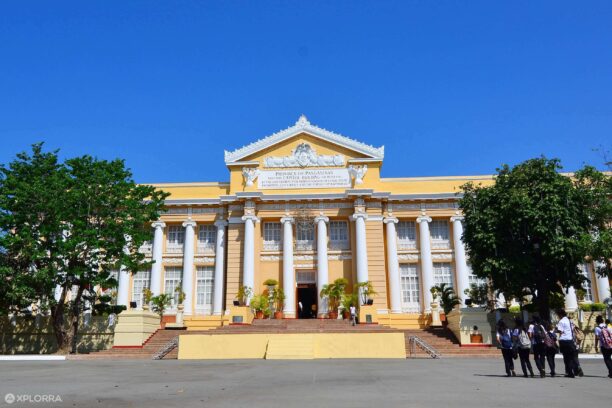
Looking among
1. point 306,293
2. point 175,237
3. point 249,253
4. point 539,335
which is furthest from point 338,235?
point 539,335

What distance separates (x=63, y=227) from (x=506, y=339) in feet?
65.2

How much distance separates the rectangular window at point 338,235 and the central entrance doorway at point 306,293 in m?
2.32

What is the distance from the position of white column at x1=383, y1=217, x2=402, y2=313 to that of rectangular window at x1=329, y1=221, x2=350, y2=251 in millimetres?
2731

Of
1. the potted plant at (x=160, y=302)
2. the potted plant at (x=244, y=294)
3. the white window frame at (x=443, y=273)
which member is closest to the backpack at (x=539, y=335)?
the potted plant at (x=244, y=294)

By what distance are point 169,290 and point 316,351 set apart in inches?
658

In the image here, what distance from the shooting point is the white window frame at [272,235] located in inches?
1282

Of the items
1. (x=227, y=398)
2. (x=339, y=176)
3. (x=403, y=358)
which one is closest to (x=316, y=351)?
(x=403, y=358)

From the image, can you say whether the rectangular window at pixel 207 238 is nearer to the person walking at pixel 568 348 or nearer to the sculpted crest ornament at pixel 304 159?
the sculpted crest ornament at pixel 304 159

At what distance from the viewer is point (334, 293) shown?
1148 inches

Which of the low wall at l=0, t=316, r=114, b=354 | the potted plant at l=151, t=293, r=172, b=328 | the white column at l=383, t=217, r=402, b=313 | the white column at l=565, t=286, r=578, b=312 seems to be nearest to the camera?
the low wall at l=0, t=316, r=114, b=354

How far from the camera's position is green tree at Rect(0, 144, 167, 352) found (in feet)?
73.9

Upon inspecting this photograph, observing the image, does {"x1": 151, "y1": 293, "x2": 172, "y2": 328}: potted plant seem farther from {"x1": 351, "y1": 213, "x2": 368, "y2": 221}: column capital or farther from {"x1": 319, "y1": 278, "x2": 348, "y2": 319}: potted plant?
{"x1": 351, "y1": 213, "x2": 368, "y2": 221}: column capital

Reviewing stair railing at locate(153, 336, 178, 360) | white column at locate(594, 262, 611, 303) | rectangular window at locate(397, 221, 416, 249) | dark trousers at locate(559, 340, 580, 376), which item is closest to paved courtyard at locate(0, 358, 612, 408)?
dark trousers at locate(559, 340, 580, 376)

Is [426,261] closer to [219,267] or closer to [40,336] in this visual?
[219,267]
